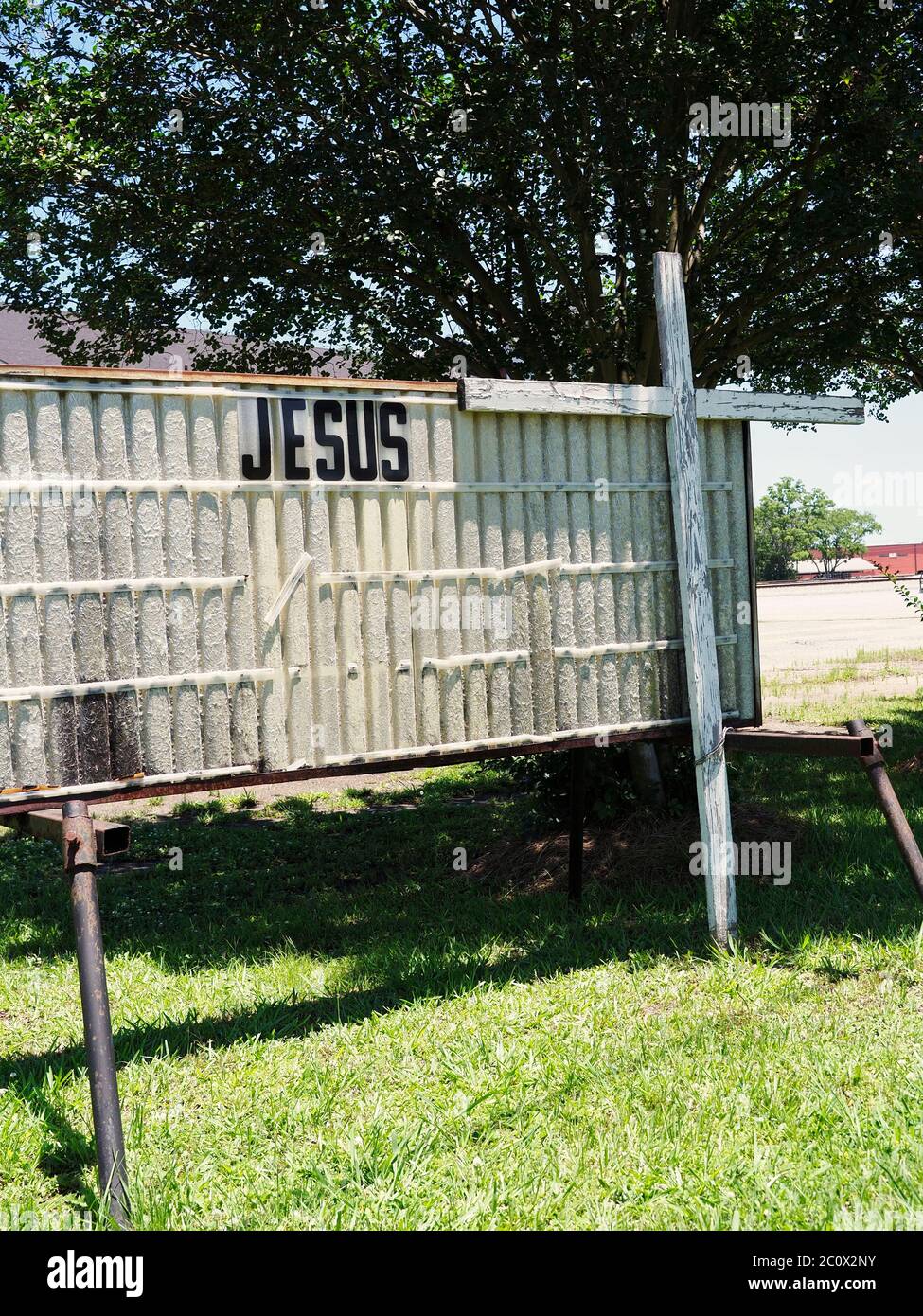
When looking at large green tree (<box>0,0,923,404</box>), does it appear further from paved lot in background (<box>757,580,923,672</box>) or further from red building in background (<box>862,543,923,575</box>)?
red building in background (<box>862,543,923,575</box>)

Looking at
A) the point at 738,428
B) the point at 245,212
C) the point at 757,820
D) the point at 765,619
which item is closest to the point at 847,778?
the point at 757,820

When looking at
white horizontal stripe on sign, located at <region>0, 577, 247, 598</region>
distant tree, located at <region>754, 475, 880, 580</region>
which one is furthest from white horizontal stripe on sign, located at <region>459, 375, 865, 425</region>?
distant tree, located at <region>754, 475, 880, 580</region>

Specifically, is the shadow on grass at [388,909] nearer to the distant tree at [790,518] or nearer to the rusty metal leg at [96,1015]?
the rusty metal leg at [96,1015]

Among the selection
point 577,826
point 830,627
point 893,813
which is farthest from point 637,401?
point 830,627

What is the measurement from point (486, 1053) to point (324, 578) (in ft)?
8.08

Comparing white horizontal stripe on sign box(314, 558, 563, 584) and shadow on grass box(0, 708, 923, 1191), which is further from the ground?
white horizontal stripe on sign box(314, 558, 563, 584)

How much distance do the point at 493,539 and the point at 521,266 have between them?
4671mm

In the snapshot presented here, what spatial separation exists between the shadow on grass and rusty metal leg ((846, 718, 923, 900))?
643mm

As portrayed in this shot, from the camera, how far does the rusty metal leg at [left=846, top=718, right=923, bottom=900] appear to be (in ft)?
20.2

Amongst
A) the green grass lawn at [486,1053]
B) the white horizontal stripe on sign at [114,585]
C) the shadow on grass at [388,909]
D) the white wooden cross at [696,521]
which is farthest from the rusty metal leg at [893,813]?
the white horizontal stripe on sign at [114,585]

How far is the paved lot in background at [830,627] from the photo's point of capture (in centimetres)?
2852

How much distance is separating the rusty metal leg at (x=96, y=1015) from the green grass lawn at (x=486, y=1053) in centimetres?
12

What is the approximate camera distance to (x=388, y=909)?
27.0ft

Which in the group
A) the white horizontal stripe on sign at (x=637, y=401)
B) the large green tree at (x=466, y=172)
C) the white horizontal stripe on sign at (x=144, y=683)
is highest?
the large green tree at (x=466, y=172)
